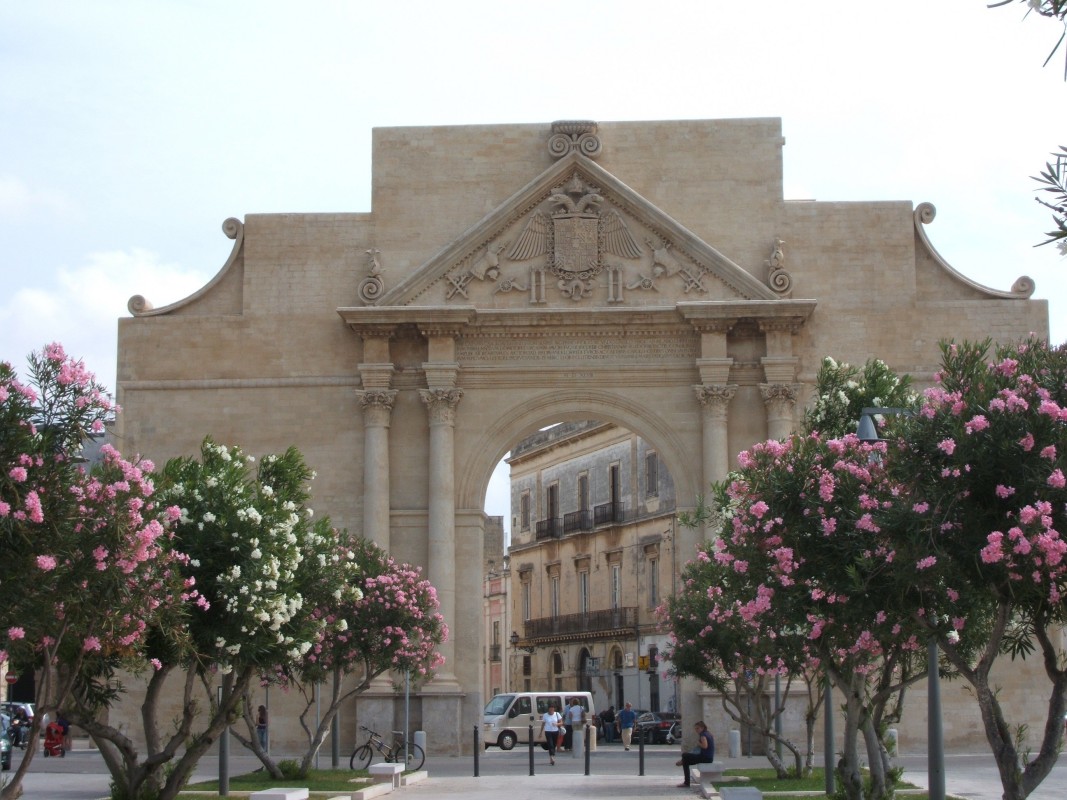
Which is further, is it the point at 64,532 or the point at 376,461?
the point at 376,461

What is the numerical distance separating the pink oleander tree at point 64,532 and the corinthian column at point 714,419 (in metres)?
20.6

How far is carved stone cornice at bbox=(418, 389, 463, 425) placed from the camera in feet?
115

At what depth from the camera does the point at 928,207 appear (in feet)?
118

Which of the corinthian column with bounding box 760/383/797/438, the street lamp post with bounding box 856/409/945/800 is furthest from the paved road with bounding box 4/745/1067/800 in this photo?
the corinthian column with bounding box 760/383/797/438

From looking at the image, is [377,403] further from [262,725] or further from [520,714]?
[520,714]

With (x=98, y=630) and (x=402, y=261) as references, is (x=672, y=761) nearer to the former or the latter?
(x=402, y=261)

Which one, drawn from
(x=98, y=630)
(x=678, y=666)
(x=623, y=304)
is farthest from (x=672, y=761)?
(x=98, y=630)

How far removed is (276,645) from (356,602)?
6247mm

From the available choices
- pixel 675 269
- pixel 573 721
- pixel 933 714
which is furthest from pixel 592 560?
pixel 933 714

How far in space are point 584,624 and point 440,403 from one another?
29295 mm

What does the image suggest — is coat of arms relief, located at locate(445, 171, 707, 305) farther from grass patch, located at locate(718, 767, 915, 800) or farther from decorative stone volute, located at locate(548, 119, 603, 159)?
grass patch, located at locate(718, 767, 915, 800)

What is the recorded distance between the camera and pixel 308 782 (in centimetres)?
2570

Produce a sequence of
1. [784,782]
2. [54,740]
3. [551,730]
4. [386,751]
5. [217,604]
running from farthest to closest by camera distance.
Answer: [54,740] < [551,730] < [386,751] < [784,782] < [217,604]

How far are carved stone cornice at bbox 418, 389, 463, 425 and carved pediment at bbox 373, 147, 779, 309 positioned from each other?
6.33 ft
